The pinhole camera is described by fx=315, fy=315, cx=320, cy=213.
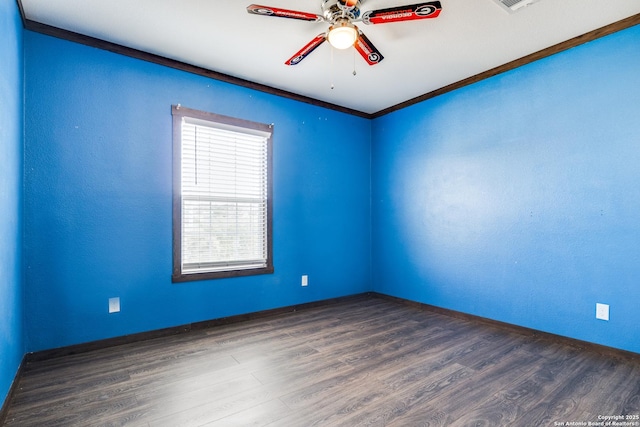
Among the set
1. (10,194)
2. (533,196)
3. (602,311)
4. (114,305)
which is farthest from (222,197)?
(602,311)

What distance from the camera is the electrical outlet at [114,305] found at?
279 centimetres

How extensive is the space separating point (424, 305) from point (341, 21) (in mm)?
3329

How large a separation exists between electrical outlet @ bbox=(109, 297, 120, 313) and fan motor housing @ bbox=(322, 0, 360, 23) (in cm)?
291

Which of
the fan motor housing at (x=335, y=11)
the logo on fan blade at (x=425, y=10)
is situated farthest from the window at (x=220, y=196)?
the logo on fan blade at (x=425, y=10)

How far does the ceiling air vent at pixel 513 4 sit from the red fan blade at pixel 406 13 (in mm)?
711

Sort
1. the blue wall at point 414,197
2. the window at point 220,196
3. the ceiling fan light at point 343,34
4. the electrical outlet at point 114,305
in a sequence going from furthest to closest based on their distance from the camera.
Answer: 1. the window at point 220,196
2. the electrical outlet at point 114,305
3. the blue wall at point 414,197
4. the ceiling fan light at point 343,34

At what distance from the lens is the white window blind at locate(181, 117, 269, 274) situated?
325 cm

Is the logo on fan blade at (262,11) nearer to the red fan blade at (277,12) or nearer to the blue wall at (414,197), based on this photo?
the red fan blade at (277,12)

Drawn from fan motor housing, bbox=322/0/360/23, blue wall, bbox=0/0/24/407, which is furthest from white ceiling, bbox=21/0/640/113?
blue wall, bbox=0/0/24/407

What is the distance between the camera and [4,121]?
187 centimetres

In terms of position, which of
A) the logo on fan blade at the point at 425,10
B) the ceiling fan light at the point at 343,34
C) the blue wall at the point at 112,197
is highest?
the logo on fan blade at the point at 425,10

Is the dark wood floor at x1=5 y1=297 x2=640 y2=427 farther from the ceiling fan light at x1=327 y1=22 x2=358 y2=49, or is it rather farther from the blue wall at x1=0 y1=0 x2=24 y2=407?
the ceiling fan light at x1=327 y1=22 x2=358 y2=49

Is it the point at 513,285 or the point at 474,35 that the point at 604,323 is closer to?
the point at 513,285

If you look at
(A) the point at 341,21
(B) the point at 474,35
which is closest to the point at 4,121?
(A) the point at 341,21
